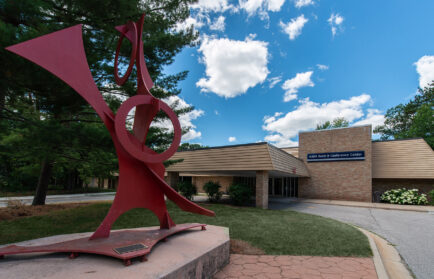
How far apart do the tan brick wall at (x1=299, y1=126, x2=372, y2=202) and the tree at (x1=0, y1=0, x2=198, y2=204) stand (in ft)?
49.8

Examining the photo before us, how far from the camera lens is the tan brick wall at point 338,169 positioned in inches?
765

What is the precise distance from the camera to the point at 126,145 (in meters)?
4.54

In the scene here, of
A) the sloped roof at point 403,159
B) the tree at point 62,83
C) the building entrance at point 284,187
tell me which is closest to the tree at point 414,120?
the sloped roof at point 403,159

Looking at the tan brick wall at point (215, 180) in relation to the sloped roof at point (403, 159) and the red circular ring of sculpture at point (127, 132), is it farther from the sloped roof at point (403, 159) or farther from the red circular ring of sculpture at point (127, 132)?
the red circular ring of sculpture at point (127, 132)

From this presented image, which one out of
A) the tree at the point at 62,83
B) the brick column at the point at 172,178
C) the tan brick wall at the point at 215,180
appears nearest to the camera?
the tree at the point at 62,83

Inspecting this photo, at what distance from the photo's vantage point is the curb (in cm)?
459

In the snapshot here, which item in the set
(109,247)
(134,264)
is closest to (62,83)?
(109,247)

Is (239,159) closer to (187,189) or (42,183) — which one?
(187,189)

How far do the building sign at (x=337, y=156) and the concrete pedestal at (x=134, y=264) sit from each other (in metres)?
18.9

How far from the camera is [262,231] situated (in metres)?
7.78

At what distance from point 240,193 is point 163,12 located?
10431 millimetres

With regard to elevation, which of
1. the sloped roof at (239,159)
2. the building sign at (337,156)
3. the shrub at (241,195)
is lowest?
the shrub at (241,195)

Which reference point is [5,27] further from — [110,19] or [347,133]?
[347,133]

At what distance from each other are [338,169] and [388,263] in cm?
1664
